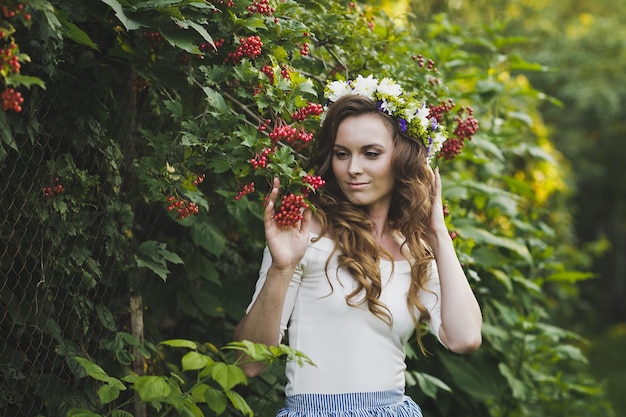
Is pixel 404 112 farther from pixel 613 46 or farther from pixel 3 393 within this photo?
pixel 613 46

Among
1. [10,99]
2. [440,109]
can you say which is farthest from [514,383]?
[10,99]

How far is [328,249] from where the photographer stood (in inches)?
95.3

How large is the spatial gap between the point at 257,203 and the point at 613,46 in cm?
798

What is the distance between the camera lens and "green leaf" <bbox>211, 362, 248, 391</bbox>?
6.19 feet

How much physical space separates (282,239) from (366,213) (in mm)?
377

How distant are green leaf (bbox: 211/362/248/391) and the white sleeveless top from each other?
0.44 meters

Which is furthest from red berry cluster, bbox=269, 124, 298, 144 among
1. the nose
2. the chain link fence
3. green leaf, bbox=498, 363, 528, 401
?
green leaf, bbox=498, 363, 528, 401

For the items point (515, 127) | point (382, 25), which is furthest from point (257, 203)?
point (515, 127)

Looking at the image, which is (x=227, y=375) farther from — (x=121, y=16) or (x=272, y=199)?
(x=121, y=16)

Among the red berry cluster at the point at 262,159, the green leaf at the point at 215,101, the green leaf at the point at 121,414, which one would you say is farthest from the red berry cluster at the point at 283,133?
the green leaf at the point at 121,414

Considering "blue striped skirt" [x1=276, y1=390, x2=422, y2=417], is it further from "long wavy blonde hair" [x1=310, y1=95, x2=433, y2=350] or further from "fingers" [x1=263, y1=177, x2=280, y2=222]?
"fingers" [x1=263, y1=177, x2=280, y2=222]

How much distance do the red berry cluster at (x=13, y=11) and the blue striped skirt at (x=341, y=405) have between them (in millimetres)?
1269

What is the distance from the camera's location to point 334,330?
7.75 feet

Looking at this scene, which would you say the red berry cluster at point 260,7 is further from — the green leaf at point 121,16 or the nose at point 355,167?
the nose at point 355,167
